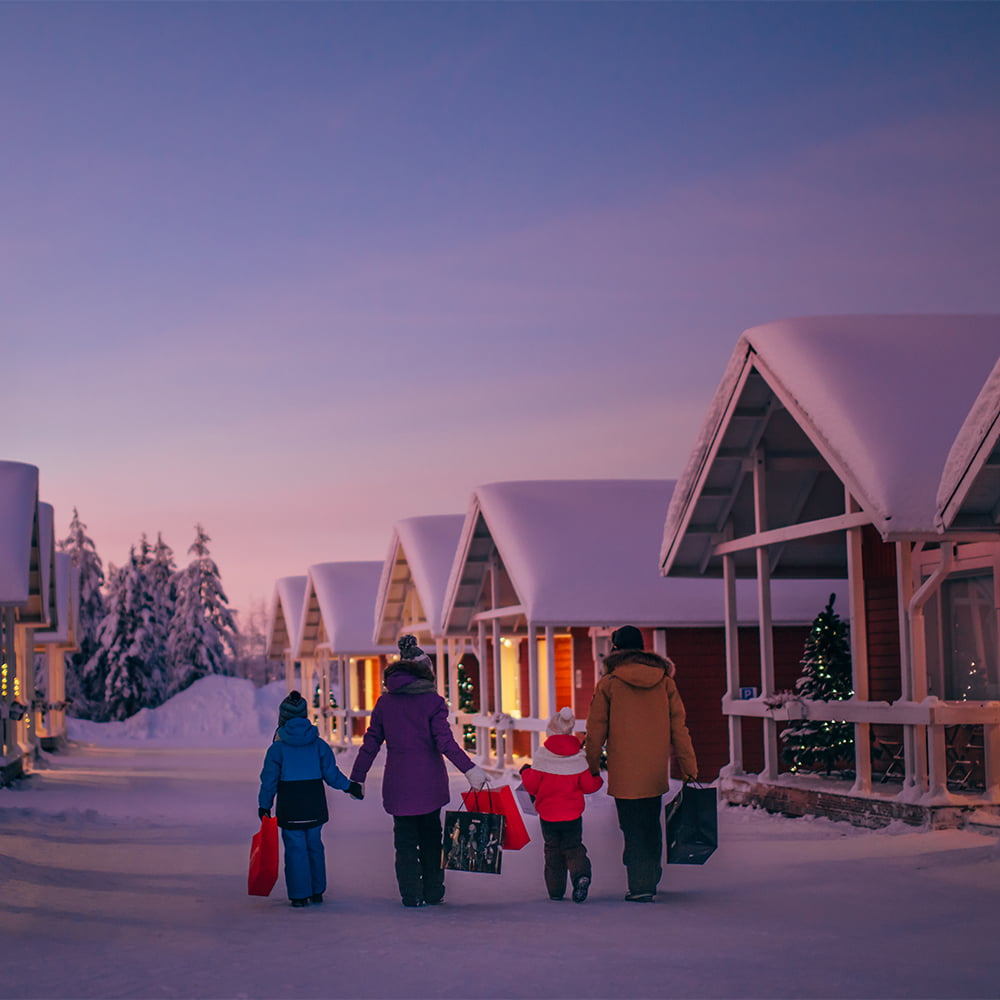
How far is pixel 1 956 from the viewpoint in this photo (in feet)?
27.2

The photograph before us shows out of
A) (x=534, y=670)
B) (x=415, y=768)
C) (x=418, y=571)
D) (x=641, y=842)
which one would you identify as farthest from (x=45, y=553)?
(x=641, y=842)

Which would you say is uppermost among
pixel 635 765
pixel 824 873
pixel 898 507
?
pixel 898 507

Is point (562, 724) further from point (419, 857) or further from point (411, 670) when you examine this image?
point (419, 857)

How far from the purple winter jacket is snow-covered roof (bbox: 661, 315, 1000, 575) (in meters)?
5.15

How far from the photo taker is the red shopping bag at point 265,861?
10.4m

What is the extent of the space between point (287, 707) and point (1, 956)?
116 inches

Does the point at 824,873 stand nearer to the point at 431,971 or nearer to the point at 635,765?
the point at 635,765

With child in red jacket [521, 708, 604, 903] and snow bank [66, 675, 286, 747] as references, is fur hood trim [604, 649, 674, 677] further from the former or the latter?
snow bank [66, 675, 286, 747]

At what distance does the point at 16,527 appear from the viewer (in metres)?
26.5

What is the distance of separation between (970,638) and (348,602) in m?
25.7

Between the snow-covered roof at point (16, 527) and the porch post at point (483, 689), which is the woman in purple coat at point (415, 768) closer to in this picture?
the snow-covered roof at point (16, 527)

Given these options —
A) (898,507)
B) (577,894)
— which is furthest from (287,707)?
(898,507)

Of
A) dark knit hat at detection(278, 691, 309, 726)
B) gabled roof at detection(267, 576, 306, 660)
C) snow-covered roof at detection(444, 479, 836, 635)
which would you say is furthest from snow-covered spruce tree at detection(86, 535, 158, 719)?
dark knit hat at detection(278, 691, 309, 726)

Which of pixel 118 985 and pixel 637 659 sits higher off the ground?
pixel 637 659
